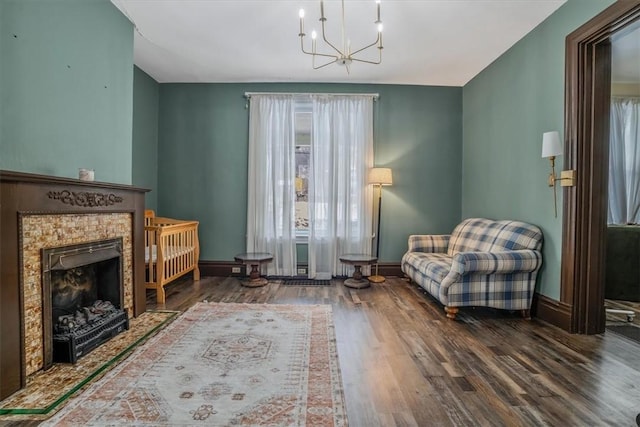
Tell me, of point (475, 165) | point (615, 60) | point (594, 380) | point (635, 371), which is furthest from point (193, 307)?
point (615, 60)

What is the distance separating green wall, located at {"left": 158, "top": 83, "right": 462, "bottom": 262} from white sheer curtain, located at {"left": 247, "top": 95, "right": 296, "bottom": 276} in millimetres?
200

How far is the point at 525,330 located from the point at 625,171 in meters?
3.32

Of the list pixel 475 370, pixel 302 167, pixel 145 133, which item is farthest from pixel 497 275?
pixel 145 133

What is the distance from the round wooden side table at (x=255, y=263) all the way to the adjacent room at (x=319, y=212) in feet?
0.11

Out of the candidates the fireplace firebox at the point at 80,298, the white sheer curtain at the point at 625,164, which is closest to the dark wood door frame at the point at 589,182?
the white sheer curtain at the point at 625,164

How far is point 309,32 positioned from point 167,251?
281cm

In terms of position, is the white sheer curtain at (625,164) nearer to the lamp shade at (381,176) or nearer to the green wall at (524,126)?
the green wall at (524,126)

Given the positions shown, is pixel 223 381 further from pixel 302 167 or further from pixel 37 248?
pixel 302 167

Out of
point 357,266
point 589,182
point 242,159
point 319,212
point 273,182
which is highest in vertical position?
point 242,159

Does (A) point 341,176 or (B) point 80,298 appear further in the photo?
(A) point 341,176

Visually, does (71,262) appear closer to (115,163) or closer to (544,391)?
(115,163)

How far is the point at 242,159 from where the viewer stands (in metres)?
4.95

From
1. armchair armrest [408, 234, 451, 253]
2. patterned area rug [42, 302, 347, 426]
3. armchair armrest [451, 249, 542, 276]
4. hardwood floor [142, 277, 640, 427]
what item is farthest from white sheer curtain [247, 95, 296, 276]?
armchair armrest [451, 249, 542, 276]

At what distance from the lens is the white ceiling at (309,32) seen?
3012 millimetres
